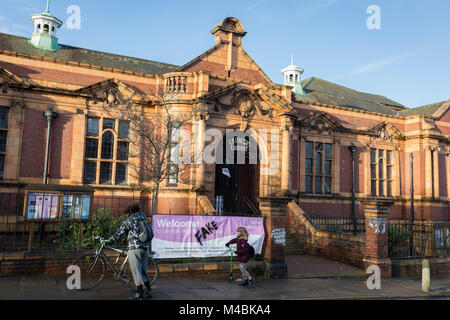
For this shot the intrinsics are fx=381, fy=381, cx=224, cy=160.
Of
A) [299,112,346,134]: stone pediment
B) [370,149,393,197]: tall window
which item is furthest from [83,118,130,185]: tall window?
[370,149,393,197]: tall window

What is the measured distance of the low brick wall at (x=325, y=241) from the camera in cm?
1355

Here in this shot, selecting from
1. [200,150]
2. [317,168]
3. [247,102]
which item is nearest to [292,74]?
[317,168]

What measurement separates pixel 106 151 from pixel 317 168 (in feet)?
38.3

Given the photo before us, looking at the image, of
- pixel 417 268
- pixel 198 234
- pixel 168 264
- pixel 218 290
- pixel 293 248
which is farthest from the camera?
pixel 293 248

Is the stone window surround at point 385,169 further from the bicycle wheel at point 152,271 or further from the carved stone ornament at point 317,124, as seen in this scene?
the bicycle wheel at point 152,271

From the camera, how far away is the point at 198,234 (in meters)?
11.0

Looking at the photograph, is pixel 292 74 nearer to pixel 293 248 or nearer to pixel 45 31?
pixel 45 31

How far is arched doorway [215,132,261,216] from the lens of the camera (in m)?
18.3

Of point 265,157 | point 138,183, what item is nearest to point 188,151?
point 138,183

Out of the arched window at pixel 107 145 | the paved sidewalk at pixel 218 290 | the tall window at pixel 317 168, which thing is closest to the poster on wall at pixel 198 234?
the paved sidewalk at pixel 218 290

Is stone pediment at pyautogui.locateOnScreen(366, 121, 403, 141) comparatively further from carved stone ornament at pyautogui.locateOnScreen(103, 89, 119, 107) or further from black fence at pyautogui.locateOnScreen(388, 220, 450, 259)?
carved stone ornament at pyautogui.locateOnScreen(103, 89, 119, 107)

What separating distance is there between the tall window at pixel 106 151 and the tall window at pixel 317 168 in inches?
396

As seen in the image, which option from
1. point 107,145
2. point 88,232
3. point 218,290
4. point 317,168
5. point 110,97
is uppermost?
point 110,97

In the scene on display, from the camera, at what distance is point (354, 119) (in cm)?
2344
